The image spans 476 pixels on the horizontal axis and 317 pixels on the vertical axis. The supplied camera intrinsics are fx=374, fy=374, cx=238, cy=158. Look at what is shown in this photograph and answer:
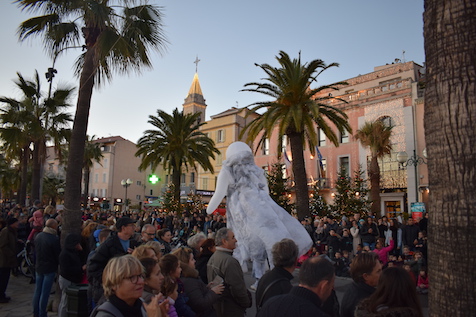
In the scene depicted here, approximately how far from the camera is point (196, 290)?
3453 millimetres

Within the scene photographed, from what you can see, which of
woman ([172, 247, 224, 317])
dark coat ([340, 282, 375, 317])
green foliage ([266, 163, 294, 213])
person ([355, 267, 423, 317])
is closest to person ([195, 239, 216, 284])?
woman ([172, 247, 224, 317])

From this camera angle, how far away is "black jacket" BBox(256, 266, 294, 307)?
3.28 metres

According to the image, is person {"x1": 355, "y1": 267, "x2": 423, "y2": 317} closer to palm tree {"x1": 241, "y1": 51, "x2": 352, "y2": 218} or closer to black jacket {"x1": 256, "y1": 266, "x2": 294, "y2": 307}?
black jacket {"x1": 256, "y1": 266, "x2": 294, "y2": 307}

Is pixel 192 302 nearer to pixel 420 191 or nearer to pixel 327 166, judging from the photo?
pixel 420 191

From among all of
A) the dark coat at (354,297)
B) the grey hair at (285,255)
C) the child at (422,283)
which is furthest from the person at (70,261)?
the child at (422,283)

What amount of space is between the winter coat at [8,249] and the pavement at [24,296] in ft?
2.39

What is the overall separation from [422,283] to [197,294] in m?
6.89

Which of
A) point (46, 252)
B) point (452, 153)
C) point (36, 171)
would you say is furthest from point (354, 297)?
point (36, 171)

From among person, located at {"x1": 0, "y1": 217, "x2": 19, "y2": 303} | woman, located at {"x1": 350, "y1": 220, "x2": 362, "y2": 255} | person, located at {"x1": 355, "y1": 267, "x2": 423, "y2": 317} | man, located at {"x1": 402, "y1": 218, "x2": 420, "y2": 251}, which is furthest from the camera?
woman, located at {"x1": 350, "y1": 220, "x2": 362, "y2": 255}

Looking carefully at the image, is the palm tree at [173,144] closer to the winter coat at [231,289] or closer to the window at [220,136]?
the winter coat at [231,289]

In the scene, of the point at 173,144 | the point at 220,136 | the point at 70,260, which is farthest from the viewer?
the point at 220,136

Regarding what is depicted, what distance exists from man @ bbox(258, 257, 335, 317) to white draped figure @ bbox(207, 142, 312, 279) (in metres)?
3.83

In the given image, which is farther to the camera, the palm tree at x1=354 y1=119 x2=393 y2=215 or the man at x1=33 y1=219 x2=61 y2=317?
the palm tree at x1=354 y1=119 x2=393 y2=215

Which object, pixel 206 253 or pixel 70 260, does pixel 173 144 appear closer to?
pixel 70 260
